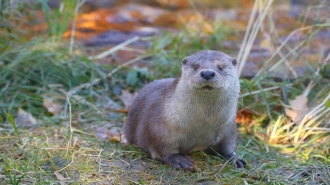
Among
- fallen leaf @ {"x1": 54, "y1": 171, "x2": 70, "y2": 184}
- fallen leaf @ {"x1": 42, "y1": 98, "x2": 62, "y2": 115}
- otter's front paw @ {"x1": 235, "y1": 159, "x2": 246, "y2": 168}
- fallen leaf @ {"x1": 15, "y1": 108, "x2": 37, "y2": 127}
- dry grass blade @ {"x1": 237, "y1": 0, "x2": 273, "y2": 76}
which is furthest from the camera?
dry grass blade @ {"x1": 237, "y1": 0, "x2": 273, "y2": 76}

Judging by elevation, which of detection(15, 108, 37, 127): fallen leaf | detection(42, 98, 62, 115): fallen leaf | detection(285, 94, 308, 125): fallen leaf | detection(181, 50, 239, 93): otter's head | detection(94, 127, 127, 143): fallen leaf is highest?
detection(181, 50, 239, 93): otter's head

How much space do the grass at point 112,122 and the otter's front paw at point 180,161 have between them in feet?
0.12

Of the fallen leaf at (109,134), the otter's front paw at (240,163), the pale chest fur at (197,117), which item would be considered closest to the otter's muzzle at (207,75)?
the pale chest fur at (197,117)

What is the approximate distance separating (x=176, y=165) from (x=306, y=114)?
1.14 m

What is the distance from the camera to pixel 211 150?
320cm

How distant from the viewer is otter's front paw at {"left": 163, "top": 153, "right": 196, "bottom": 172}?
2.88m

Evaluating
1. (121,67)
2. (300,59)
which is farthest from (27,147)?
(300,59)

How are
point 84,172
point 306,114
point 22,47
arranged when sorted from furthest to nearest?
point 22,47
point 306,114
point 84,172

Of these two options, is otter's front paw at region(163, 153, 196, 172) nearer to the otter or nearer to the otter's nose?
the otter

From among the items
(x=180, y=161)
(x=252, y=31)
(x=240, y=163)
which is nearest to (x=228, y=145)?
(x=240, y=163)

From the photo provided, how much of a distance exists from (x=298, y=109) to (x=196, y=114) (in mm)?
1118

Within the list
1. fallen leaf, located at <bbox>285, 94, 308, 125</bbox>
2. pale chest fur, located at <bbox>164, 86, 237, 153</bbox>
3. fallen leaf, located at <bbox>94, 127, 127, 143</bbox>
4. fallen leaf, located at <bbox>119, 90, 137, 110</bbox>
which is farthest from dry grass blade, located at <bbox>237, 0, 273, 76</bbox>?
pale chest fur, located at <bbox>164, 86, 237, 153</bbox>

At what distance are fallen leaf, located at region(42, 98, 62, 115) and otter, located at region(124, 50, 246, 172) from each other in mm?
930

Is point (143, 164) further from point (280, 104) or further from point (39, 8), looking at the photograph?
point (39, 8)
